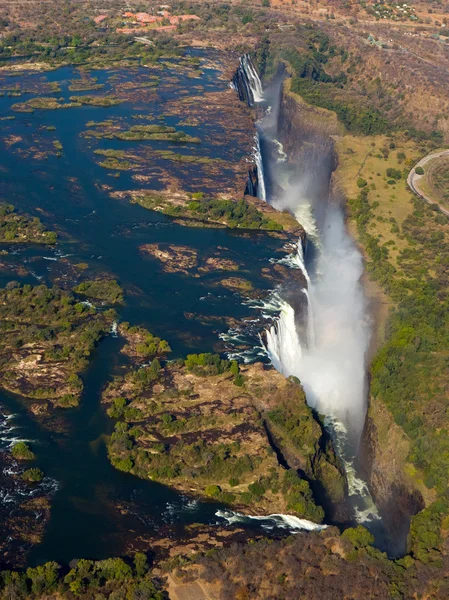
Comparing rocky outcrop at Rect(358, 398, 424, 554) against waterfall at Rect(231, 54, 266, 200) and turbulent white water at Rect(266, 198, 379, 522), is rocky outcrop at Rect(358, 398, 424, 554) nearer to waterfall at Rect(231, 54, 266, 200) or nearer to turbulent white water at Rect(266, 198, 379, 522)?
turbulent white water at Rect(266, 198, 379, 522)

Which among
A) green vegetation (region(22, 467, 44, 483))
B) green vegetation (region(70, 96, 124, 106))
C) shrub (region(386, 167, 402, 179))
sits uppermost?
green vegetation (region(22, 467, 44, 483))

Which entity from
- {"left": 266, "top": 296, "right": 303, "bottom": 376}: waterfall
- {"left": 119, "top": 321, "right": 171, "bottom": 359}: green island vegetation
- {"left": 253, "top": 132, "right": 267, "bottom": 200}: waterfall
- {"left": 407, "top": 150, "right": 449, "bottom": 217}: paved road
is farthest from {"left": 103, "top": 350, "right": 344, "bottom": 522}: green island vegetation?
{"left": 407, "top": 150, "right": 449, "bottom": 217}: paved road

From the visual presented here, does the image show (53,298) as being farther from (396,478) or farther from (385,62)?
(385,62)

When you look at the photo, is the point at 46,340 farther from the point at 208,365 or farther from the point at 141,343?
the point at 208,365

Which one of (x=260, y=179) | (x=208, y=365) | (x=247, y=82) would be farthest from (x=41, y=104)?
(x=208, y=365)

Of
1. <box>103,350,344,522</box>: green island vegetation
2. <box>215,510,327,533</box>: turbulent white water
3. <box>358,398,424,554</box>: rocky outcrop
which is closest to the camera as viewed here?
<box>215,510,327,533</box>: turbulent white water

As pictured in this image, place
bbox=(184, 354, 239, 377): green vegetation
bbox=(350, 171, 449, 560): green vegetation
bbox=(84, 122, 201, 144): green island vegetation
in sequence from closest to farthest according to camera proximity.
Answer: bbox=(350, 171, 449, 560): green vegetation, bbox=(184, 354, 239, 377): green vegetation, bbox=(84, 122, 201, 144): green island vegetation
